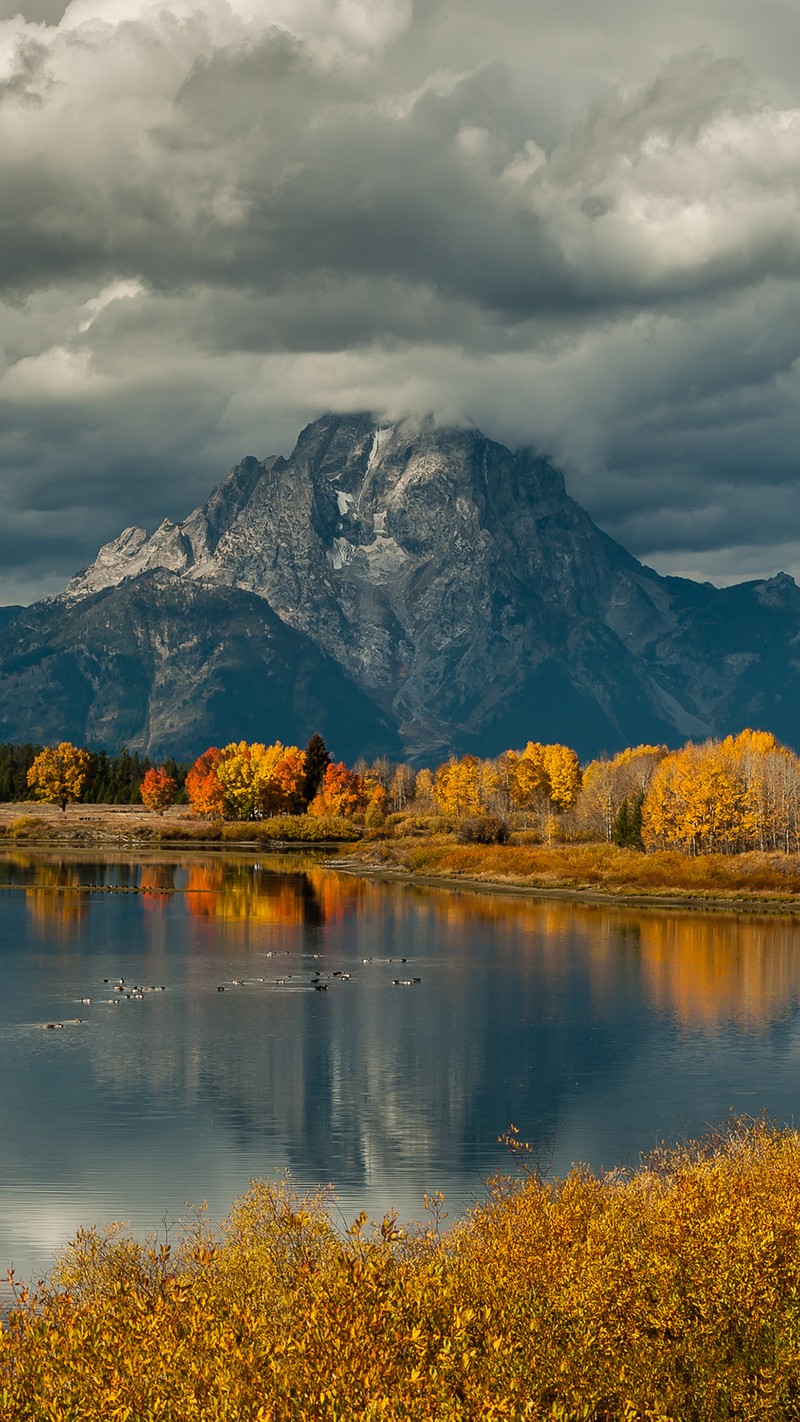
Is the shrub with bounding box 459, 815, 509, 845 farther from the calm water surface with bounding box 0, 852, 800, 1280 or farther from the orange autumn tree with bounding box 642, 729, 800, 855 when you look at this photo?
the calm water surface with bounding box 0, 852, 800, 1280

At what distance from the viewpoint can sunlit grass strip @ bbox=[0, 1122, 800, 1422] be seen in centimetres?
1587

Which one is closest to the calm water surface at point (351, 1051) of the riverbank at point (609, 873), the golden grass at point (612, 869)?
the riverbank at point (609, 873)

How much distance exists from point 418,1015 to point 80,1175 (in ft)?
104

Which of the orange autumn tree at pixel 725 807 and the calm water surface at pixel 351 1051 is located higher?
the orange autumn tree at pixel 725 807

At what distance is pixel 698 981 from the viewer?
81125 mm

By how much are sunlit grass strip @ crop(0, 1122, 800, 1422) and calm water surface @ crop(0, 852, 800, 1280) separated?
32.7ft

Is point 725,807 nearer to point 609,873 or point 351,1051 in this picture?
point 609,873

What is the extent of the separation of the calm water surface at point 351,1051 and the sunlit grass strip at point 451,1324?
32.7ft

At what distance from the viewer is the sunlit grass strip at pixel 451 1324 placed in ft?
52.1

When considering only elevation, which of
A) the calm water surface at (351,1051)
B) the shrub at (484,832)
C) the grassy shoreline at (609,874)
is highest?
the shrub at (484,832)

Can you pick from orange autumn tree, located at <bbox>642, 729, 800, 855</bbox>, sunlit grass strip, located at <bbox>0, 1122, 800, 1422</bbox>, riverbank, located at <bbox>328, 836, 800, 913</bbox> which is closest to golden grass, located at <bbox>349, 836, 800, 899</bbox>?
riverbank, located at <bbox>328, 836, 800, 913</bbox>

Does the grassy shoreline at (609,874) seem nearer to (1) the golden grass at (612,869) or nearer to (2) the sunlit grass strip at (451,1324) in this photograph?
(1) the golden grass at (612,869)

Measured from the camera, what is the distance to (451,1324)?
18109 mm

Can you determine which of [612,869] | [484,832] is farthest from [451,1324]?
[484,832]
